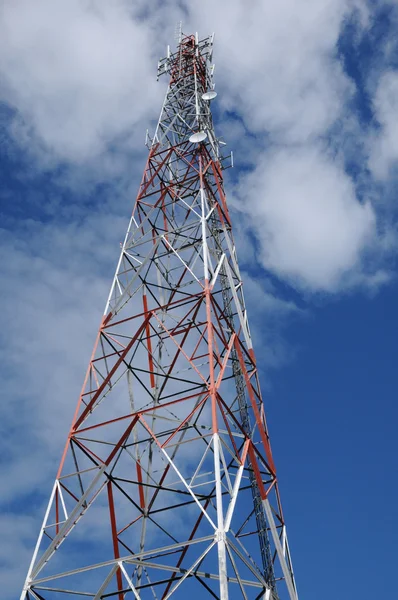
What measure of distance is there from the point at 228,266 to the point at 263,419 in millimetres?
5919

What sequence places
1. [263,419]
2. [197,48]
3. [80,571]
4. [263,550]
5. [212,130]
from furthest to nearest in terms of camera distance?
[197,48] → [212,130] → [263,419] → [263,550] → [80,571]

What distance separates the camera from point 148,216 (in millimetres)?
25906

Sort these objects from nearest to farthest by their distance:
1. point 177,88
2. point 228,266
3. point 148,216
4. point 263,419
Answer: point 263,419
point 228,266
point 148,216
point 177,88

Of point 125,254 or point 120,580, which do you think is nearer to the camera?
point 120,580

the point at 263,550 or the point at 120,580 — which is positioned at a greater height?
the point at 263,550

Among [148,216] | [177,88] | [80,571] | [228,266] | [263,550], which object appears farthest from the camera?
[177,88]

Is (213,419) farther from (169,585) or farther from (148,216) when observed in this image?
(148,216)

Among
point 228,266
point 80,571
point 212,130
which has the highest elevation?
point 212,130

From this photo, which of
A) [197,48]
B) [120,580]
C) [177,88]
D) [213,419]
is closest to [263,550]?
[120,580]

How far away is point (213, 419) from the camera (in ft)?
53.3

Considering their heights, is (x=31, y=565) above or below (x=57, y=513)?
below

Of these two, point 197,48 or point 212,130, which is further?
point 197,48

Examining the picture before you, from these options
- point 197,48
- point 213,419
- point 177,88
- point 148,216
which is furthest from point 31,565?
point 197,48

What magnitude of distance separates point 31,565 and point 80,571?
1464 millimetres
